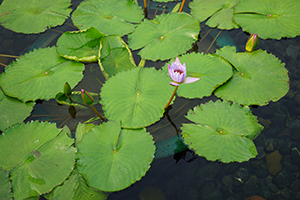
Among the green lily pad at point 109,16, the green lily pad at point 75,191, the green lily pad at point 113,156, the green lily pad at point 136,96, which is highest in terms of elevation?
the green lily pad at point 109,16

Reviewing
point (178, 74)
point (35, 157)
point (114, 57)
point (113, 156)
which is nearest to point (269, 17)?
point (178, 74)

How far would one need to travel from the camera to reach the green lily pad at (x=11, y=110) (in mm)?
2244

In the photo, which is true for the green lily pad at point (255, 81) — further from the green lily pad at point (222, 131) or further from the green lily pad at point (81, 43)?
the green lily pad at point (81, 43)

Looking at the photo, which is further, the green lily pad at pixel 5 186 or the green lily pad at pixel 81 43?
the green lily pad at pixel 81 43

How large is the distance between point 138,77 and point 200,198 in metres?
1.33

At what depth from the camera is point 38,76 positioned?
8.13 ft

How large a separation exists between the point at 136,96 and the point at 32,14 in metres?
2.15

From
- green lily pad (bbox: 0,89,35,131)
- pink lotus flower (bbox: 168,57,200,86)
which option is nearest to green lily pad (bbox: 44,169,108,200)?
green lily pad (bbox: 0,89,35,131)

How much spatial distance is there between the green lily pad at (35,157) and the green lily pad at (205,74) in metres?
1.28

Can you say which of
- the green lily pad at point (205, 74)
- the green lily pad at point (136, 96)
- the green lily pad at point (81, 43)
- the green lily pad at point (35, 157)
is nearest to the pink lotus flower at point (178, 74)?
the green lily pad at point (136, 96)

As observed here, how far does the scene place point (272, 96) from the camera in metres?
2.32

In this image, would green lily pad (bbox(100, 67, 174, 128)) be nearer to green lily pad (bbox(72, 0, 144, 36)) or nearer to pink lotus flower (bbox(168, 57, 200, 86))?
pink lotus flower (bbox(168, 57, 200, 86))

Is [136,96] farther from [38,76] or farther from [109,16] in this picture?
[109,16]

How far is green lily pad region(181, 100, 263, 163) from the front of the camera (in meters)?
1.97
